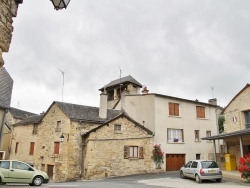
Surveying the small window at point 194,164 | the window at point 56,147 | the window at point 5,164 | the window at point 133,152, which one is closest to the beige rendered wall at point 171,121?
the window at point 133,152

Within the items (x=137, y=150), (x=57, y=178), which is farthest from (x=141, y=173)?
(x=57, y=178)

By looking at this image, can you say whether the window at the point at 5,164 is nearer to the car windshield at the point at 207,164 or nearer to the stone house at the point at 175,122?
the car windshield at the point at 207,164

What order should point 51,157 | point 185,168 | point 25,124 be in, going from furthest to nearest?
point 25,124 < point 51,157 < point 185,168

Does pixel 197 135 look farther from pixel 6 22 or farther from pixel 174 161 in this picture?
pixel 6 22

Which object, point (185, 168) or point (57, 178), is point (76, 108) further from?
point (185, 168)

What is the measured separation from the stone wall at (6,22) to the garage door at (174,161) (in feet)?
67.5

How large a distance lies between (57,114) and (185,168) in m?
12.8

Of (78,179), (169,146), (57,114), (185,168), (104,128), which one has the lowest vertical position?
(78,179)

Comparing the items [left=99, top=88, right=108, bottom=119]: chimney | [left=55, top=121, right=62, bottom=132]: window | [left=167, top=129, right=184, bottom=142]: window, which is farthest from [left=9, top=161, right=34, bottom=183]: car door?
[left=167, top=129, right=184, bottom=142]: window

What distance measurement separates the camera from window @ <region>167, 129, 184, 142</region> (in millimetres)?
22656

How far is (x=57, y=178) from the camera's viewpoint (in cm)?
1986

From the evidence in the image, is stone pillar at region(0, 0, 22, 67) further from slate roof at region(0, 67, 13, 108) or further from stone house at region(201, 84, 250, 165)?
stone house at region(201, 84, 250, 165)

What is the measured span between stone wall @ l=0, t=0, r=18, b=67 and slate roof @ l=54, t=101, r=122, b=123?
17740 millimetres

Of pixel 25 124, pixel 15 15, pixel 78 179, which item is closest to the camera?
pixel 15 15
